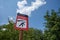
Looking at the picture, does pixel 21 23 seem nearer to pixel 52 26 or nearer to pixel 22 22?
pixel 22 22

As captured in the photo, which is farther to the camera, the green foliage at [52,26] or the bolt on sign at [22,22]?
the green foliage at [52,26]

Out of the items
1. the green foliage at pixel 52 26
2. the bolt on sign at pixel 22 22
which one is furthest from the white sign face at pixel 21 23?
the green foliage at pixel 52 26

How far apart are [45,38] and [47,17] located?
3590 mm

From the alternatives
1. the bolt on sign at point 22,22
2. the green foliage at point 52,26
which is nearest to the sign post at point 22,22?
the bolt on sign at point 22,22

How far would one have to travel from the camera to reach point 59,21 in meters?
31.4

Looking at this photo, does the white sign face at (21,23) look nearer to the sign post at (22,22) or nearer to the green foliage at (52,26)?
the sign post at (22,22)

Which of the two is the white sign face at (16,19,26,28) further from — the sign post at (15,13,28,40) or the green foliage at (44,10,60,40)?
the green foliage at (44,10,60,40)

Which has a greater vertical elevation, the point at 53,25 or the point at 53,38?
the point at 53,25

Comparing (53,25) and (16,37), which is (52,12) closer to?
(53,25)

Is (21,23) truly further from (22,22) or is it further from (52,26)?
(52,26)

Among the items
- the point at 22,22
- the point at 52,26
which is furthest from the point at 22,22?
the point at 52,26

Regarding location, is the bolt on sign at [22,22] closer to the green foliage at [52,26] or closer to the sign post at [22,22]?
the sign post at [22,22]

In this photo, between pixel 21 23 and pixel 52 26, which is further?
pixel 52 26

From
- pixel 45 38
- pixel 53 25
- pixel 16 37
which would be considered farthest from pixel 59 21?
pixel 16 37
